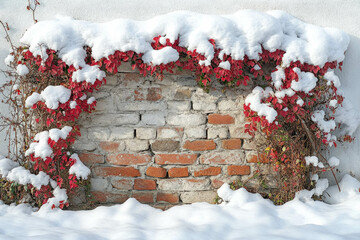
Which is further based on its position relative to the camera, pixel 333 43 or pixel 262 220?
pixel 333 43

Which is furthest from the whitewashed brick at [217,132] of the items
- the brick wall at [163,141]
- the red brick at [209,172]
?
the red brick at [209,172]

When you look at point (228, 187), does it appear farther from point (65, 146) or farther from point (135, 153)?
point (65, 146)

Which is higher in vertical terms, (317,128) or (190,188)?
(317,128)

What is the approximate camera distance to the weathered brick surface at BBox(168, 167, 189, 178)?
2.56 m

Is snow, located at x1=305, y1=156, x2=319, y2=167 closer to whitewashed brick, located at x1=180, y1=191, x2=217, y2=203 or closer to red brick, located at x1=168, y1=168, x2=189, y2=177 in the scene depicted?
whitewashed brick, located at x1=180, y1=191, x2=217, y2=203

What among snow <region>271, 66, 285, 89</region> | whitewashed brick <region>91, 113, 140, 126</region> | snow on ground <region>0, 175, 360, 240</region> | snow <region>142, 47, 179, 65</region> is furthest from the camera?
whitewashed brick <region>91, 113, 140, 126</region>

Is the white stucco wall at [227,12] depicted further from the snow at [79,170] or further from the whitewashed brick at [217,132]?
the whitewashed brick at [217,132]

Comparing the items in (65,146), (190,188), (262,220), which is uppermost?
(65,146)

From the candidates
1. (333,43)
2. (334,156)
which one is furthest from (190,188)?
(333,43)

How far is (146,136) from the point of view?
256cm

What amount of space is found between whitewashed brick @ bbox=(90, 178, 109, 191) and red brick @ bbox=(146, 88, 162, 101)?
30.5 inches

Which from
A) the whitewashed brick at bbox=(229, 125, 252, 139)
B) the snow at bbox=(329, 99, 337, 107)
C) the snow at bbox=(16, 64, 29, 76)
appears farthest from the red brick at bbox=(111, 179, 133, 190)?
the snow at bbox=(329, 99, 337, 107)

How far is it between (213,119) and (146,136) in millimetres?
569

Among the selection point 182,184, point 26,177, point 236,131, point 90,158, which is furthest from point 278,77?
point 26,177
